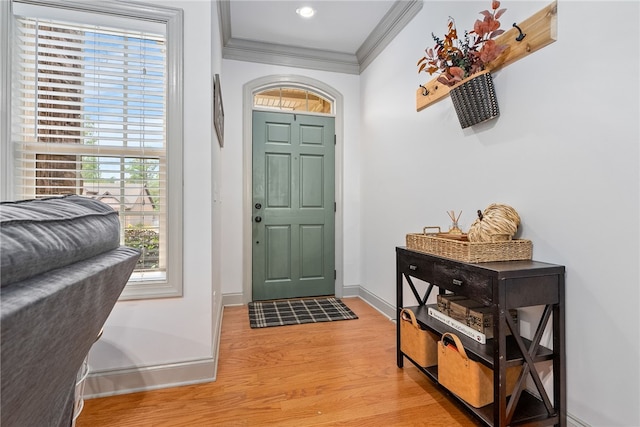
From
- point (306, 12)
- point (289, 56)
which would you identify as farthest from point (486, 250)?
point (289, 56)

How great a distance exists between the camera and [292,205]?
3508 mm

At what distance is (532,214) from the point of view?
5.11 feet

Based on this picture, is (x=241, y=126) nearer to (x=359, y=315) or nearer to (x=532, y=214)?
(x=359, y=315)

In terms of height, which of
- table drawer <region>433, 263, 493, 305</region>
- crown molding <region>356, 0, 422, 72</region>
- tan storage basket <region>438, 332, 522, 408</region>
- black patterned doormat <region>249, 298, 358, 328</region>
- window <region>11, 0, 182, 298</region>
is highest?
crown molding <region>356, 0, 422, 72</region>

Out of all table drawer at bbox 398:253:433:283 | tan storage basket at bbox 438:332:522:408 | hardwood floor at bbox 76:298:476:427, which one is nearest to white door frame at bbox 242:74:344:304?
hardwood floor at bbox 76:298:476:427

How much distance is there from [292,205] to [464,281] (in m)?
2.30

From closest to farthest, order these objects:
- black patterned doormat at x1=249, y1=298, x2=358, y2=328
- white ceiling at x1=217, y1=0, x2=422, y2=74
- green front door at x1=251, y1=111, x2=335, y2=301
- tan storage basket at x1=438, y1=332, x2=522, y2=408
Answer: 1. tan storage basket at x1=438, y1=332, x2=522, y2=408
2. white ceiling at x1=217, y1=0, x2=422, y2=74
3. black patterned doormat at x1=249, y1=298, x2=358, y2=328
4. green front door at x1=251, y1=111, x2=335, y2=301

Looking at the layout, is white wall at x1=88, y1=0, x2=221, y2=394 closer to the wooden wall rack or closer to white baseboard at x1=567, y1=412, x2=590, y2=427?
the wooden wall rack

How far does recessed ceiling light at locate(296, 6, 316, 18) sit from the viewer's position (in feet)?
8.96

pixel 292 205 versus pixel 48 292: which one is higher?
pixel 292 205

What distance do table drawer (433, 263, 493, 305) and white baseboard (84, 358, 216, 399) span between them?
1.43 metres

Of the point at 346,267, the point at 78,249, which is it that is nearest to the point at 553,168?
the point at 78,249

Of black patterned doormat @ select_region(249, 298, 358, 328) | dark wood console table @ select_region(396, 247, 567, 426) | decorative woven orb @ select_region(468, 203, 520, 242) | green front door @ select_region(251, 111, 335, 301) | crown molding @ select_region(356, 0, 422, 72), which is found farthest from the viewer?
green front door @ select_region(251, 111, 335, 301)

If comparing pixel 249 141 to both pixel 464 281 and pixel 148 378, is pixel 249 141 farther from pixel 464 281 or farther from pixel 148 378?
pixel 464 281
